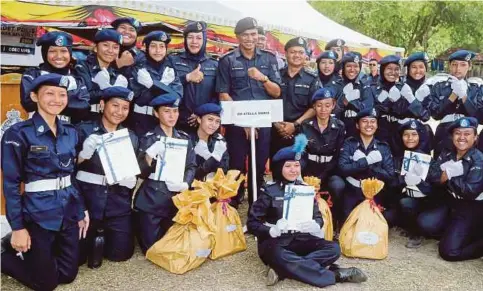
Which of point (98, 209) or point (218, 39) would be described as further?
point (218, 39)

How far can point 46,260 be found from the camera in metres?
3.83

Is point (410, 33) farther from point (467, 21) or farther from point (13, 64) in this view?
point (13, 64)

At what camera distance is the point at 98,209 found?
4.36 m

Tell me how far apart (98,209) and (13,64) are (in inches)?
181

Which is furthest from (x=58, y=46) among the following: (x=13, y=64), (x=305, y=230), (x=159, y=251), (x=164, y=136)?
(x=13, y=64)

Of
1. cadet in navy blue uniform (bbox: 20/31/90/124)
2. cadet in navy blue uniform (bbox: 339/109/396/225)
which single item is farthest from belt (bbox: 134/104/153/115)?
cadet in navy blue uniform (bbox: 339/109/396/225)

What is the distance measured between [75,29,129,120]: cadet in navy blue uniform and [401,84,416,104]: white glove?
324 cm

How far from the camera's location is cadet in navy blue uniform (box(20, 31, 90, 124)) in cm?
420

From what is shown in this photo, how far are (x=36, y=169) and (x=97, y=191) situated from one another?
74cm

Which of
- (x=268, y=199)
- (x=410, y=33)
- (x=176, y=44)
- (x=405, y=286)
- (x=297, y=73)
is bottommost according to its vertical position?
(x=405, y=286)

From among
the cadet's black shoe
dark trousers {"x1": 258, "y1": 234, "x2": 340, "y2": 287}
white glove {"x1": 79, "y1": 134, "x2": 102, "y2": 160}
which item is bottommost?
the cadet's black shoe

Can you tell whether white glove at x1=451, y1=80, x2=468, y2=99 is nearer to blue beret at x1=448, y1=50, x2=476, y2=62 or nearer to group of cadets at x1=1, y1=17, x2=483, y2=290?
group of cadets at x1=1, y1=17, x2=483, y2=290

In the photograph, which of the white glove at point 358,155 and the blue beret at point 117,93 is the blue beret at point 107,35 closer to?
the blue beret at point 117,93

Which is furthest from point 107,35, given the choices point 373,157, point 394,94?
point 394,94
